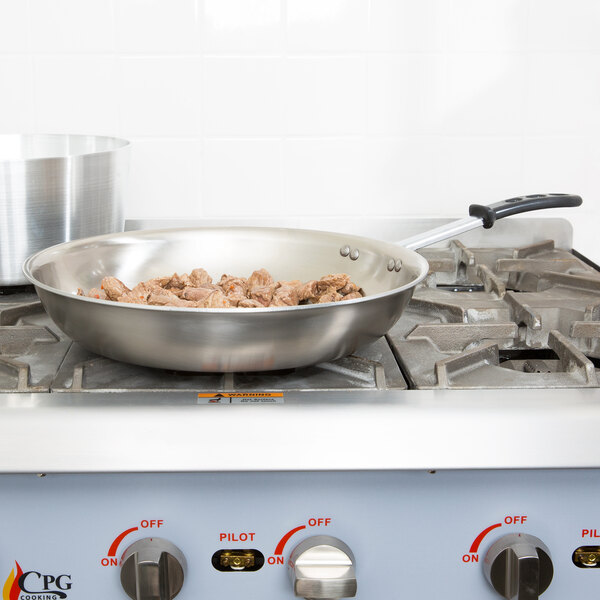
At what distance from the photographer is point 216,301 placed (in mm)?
810

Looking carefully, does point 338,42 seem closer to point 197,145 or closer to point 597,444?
point 197,145

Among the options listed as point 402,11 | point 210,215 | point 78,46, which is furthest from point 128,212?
point 402,11

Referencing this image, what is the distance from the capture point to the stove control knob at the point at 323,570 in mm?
667

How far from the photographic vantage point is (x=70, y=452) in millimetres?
663

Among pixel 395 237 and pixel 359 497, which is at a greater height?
pixel 395 237

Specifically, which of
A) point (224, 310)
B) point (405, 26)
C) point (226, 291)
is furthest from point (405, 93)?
point (224, 310)

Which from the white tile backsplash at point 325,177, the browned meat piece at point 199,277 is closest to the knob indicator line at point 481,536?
the browned meat piece at point 199,277

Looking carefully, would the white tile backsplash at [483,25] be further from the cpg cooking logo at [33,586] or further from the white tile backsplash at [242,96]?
the cpg cooking logo at [33,586]

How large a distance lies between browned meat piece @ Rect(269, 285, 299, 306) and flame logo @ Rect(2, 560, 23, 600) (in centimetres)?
36

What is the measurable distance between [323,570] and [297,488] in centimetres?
7

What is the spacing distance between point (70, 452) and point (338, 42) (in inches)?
36.5

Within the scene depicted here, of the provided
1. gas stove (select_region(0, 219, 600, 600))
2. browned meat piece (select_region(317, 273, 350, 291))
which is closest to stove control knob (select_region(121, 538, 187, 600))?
gas stove (select_region(0, 219, 600, 600))

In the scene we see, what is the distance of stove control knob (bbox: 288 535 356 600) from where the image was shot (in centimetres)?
67

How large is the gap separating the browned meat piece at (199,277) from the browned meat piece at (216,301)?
0.37 feet
